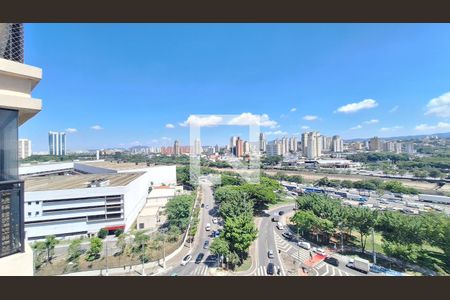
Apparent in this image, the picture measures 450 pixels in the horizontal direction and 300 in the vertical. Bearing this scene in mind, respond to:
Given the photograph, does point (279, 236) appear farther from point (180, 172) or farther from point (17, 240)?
point (180, 172)

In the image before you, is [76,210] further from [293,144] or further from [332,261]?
[293,144]

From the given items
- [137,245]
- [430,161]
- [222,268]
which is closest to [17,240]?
[222,268]

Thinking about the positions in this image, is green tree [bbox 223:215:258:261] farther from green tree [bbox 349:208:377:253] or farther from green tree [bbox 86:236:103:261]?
green tree [bbox 86:236:103:261]

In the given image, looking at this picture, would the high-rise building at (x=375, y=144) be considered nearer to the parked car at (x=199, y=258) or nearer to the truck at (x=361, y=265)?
the truck at (x=361, y=265)

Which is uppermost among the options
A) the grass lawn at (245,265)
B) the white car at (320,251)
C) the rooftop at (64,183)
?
the rooftop at (64,183)

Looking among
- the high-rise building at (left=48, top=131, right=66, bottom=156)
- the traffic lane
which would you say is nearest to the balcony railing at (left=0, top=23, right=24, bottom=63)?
the traffic lane

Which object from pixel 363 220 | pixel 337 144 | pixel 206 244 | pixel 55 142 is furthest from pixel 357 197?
pixel 55 142

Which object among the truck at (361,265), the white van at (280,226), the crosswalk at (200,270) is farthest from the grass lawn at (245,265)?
the truck at (361,265)
